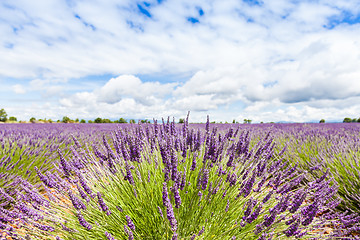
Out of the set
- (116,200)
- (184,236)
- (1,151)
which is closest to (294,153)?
(184,236)

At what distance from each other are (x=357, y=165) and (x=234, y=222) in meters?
2.46

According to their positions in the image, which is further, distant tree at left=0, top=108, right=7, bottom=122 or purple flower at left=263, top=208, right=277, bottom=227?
distant tree at left=0, top=108, right=7, bottom=122

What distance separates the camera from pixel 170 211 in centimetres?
107

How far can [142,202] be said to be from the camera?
5.48 ft

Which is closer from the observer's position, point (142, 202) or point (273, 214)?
point (273, 214)

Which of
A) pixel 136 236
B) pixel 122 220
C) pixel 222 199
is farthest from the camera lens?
pixel 222 199

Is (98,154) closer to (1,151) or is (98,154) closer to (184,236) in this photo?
(184,236)

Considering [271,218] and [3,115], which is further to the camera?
[3,115]

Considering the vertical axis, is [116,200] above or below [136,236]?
above

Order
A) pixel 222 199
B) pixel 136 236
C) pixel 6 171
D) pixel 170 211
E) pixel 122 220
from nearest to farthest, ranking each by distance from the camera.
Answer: pixel 170 211 < pixel 136 236 < pixel 122 220 < pixel 222 199 < pixel 6 171

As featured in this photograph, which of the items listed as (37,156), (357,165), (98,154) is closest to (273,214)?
(98,154)

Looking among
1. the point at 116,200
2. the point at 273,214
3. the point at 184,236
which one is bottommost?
the point at 184,236

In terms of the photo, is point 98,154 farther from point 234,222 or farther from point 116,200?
point 234,222

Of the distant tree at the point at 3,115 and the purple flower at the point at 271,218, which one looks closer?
the purple flower at the point at 271,218
